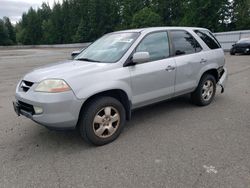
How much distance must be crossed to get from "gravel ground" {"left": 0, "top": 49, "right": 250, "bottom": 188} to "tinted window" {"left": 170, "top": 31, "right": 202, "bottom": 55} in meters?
1.30

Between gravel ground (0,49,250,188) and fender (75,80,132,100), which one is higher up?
fender (75,80,132,100)

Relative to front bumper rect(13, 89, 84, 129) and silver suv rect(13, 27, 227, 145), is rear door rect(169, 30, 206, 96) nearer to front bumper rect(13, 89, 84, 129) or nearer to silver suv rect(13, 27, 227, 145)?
silver suv rect(13, 27, 227, 145)

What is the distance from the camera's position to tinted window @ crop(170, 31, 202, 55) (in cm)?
486

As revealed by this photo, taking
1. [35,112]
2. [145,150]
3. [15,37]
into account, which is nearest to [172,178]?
[145,150]

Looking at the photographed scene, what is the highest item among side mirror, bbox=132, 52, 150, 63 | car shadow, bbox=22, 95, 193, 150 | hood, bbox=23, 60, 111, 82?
side mirror, bbox=132, 52, 150, 63

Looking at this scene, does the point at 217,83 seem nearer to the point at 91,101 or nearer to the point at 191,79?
the point at 191,79

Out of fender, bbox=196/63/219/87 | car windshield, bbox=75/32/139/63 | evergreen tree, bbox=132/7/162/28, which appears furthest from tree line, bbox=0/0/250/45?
car windshield, bbox=75/32/139/63

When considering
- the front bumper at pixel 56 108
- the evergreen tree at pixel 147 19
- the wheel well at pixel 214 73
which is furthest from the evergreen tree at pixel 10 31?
the front bumper at pixel 56 108

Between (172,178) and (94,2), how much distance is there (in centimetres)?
7223

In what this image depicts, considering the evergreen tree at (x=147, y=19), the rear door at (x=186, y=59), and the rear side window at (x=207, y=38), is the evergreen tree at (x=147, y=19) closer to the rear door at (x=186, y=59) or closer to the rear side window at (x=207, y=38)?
the rear side window at (x=207, y=38)

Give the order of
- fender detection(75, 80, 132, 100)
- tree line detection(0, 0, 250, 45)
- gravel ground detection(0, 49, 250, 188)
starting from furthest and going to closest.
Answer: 1. tree line detection(0, 0, 250, 45)
2. fender detection(75, 80, 132, 100)
3. gravel ground detection(0, 49, 250, 188)

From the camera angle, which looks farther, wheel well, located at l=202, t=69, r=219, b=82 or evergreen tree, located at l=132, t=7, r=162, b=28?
evergreen tree, located at l=132, t=7, r=162, b=28

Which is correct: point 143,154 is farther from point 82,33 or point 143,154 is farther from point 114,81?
point 82,33

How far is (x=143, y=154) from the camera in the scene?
11.5 ft
